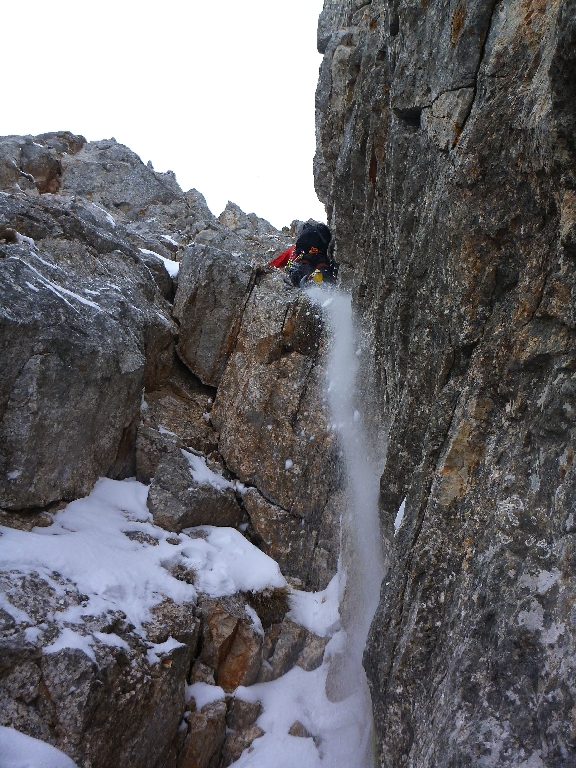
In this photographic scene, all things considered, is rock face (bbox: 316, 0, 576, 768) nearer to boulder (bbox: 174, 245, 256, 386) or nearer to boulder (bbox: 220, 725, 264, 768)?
boulder (bbox: 220, 725, 264, 768)

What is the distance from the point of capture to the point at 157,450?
32.8ft

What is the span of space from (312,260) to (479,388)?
8.65 meters

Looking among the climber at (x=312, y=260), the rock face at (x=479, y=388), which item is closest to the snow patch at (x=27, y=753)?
the rock face at (x=479, y=388)

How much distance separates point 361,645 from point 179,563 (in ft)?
9.76

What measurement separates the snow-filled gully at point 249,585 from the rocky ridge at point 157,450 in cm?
15

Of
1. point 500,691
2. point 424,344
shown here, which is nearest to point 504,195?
point 424,344

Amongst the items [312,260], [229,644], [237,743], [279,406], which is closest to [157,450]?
[279,406]

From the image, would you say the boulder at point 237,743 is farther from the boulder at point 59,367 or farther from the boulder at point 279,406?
the boulder at point 59,367

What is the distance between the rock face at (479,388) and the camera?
3947 millimetres

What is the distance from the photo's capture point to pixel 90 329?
360 inches

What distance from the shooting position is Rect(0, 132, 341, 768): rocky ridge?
20.4 ft

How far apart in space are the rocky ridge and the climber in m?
0.55

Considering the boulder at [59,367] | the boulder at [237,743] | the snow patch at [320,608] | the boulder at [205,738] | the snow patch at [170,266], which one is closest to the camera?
the boulder at [205,738]

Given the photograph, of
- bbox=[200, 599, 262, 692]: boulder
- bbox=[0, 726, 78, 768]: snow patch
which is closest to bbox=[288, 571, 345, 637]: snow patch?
bbox=[200, 599, 262, 692]: boulder
